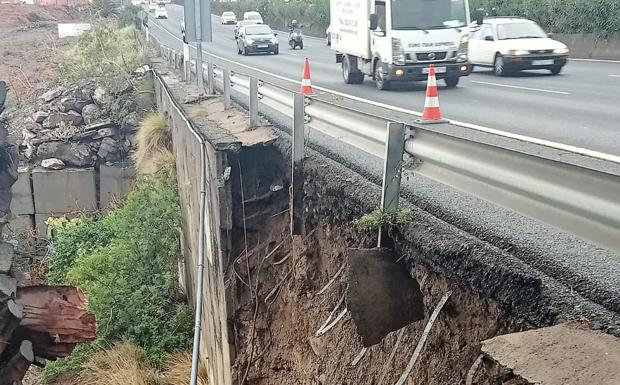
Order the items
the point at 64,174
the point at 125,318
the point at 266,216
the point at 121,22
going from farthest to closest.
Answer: the point at 121,22, the point at 64,174, the point at 125,318, the point at 266,216

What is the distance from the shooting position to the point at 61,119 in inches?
998

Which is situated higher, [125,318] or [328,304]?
[328,304]

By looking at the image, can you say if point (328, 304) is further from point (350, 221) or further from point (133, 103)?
point (133, 103)

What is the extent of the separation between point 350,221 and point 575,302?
2.33m

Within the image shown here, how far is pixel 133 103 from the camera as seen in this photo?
2455cm

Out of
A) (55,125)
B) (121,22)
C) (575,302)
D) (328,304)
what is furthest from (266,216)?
(121,22)

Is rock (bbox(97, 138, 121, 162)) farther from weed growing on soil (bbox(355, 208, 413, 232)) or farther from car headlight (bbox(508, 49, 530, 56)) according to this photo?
weed growing on soil (bbox(355, 208, 413, 232))

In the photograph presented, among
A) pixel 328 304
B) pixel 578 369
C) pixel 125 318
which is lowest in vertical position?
pixel 125 318

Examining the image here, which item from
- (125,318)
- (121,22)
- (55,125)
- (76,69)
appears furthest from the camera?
(121,22)

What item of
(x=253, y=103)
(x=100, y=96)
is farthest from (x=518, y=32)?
(x=253, y=103)

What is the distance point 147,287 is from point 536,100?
28.7ft

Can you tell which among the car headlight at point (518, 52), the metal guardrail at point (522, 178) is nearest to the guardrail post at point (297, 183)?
the metal guardrail at point (522, 178)

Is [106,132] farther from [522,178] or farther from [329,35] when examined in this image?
[522,178]

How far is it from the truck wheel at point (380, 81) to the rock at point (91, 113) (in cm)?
1161
